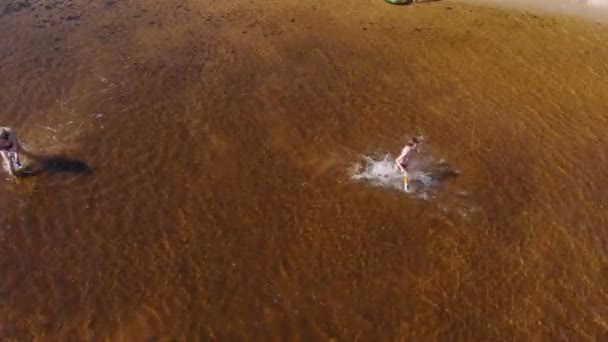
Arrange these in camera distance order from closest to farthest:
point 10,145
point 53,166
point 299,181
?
point 10,145 → point 299,181 → point 53,166

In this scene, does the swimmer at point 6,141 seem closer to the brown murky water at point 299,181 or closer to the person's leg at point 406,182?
the brown murky water at point 299,181

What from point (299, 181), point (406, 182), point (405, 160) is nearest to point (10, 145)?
point (299, 181)

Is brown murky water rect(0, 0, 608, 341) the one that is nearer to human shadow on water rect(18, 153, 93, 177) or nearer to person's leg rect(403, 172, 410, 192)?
human shadow on water rect(18, 153, 93, 177)

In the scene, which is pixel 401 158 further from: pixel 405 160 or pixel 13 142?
pixel 13 142

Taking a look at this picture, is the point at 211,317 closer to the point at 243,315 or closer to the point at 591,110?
the point at 243,315

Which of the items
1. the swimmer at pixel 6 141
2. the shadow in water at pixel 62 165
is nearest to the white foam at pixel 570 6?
the shadow in water at pixel 62 165

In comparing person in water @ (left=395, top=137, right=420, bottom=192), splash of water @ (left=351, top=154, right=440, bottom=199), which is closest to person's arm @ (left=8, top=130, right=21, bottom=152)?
splash of water @ (left=351, top=154, right=440, bottom=199)

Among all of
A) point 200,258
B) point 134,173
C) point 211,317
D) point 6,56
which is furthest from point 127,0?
point 211,317

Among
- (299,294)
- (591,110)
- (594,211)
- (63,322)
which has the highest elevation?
(591,110)
